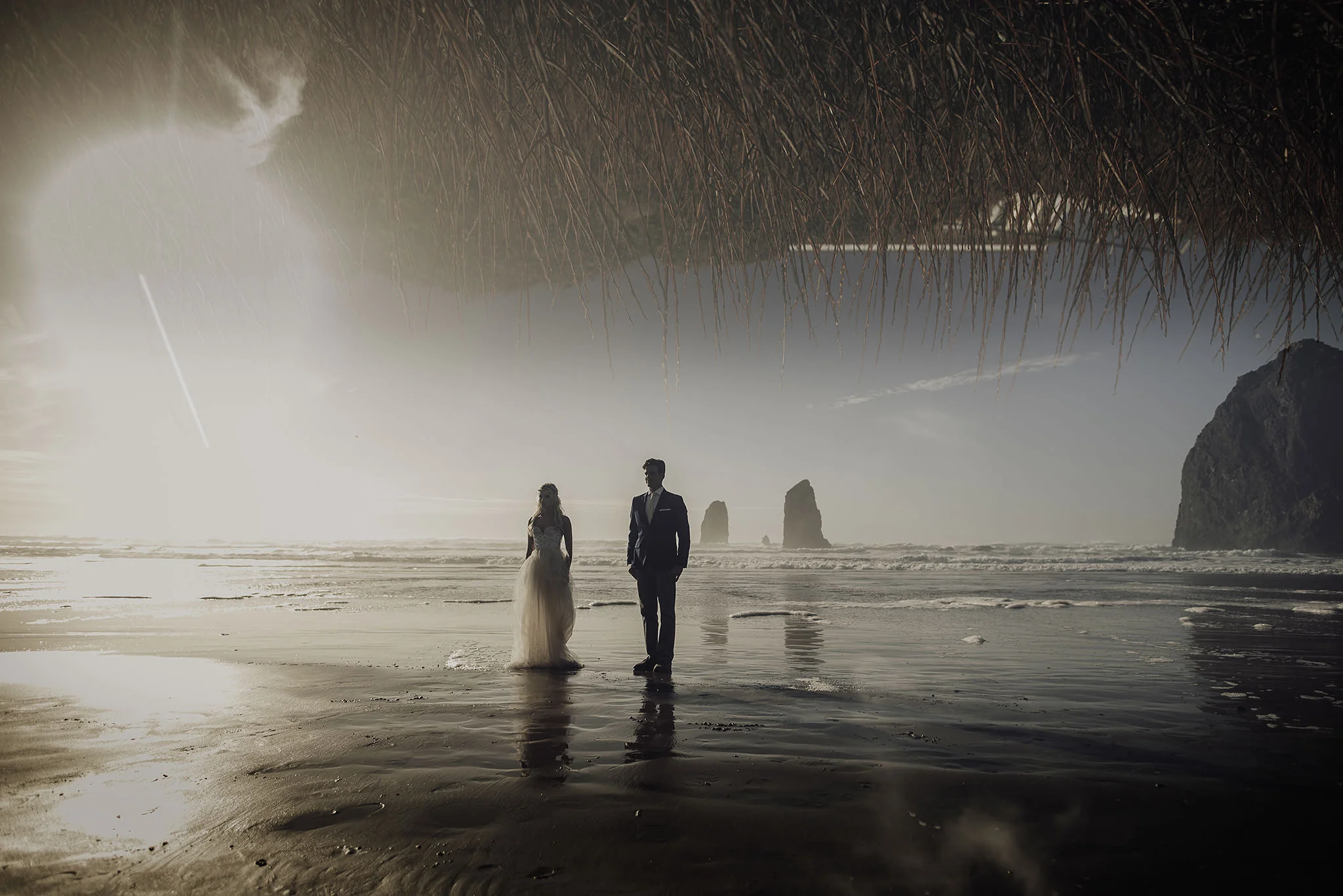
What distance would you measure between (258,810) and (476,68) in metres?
3.07

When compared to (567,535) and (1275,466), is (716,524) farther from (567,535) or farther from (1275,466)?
(567,535)

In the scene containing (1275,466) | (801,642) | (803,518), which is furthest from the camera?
(803,518)

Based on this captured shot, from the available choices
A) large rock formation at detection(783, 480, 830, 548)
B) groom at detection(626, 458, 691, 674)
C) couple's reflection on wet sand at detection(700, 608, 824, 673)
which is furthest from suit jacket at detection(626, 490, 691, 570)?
large rock formation at detection(783, 480, 830, 548)

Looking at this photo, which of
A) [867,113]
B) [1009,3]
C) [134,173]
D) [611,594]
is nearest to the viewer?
[1009,3]

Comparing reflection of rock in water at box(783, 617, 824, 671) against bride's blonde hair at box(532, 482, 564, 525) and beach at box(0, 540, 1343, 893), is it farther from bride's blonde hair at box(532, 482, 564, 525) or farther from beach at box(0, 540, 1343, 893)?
bride's blonde hair at box(532, 482, 564, 525)

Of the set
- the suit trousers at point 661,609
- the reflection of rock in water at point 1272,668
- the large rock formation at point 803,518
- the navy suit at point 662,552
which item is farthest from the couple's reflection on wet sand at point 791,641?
the large rock formation at point 803,518

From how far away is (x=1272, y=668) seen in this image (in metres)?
7.30

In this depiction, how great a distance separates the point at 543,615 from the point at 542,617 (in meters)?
0.03

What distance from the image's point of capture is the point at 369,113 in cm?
189

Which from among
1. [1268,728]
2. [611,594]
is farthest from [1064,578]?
[1268,728]

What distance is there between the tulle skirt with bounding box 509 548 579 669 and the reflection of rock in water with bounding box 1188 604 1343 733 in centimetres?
554

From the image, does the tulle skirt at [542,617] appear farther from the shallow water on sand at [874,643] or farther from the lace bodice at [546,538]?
the shallow water on sand at [874,643]

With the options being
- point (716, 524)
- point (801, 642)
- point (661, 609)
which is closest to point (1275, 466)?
point (716, 524)

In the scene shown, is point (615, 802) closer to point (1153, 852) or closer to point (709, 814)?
point (709, 814)
